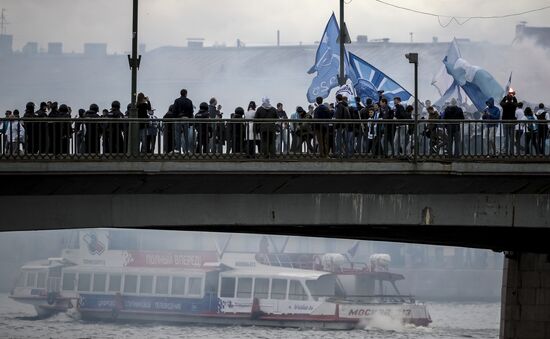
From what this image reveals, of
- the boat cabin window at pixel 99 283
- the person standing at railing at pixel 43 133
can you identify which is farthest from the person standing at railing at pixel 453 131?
the boat cabin window at pixel 99 283

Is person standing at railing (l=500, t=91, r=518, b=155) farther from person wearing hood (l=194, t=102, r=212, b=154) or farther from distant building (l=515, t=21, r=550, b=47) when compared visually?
distant building (l=515, t=21, r=550, b=47)

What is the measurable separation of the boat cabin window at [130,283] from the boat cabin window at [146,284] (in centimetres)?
43

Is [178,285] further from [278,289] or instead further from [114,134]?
[114,134]

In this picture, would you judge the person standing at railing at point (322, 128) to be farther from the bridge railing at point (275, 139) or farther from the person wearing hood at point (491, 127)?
the person wearing hood at point (491, 127)

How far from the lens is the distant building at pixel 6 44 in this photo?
118 m

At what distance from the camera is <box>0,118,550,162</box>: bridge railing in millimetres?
32250

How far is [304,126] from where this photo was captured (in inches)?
1320

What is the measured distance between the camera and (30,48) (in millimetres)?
119125

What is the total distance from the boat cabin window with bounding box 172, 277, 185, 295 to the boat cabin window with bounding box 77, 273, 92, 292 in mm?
6317

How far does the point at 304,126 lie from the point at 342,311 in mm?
61479

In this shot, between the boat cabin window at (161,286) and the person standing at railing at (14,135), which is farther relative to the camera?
the boat cabin window at (161,286)

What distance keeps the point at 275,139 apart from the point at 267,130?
387 mm

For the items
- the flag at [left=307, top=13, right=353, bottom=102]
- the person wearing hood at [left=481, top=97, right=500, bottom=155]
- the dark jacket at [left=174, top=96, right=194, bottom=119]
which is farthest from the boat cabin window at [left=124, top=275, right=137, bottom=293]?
the dark jacket at [left=174, top=96, right=194, bottom=119]

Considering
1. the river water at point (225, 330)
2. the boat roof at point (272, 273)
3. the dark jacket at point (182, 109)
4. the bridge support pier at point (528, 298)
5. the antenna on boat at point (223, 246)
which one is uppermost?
the dark jacket at point (182, 109)
